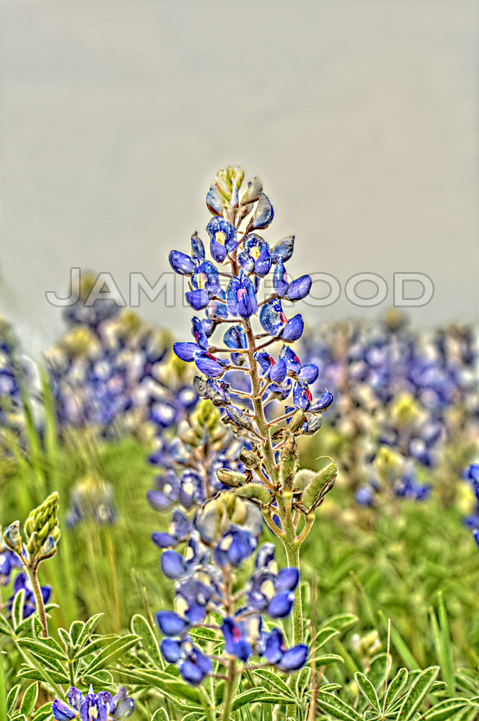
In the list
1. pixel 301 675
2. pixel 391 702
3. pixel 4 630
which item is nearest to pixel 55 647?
pixel 4 630

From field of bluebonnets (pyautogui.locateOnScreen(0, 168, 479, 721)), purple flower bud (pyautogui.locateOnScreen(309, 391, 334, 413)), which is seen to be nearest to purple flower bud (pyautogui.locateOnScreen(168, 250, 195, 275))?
field of bluebonnets (pyautogui.locateOnScreen(0, 168, 479, 721))

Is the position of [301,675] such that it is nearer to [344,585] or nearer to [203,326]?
[203,326]

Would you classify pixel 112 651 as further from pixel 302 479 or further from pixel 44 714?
pixel 302 479

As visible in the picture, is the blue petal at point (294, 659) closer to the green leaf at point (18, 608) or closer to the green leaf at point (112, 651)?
the green leaf at point (112, 651)

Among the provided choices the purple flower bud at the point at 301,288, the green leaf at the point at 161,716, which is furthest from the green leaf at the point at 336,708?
the purple flower bud at the point at 301,288

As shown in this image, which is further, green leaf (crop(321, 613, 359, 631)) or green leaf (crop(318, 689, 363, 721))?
green leaf (crop(321, 613, 359, 631))

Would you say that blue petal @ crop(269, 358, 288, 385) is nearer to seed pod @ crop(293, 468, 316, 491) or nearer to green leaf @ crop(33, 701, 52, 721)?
seed pod @ crop(293, 468, 316, 491)

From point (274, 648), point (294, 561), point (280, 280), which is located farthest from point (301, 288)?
point (274, 648)
